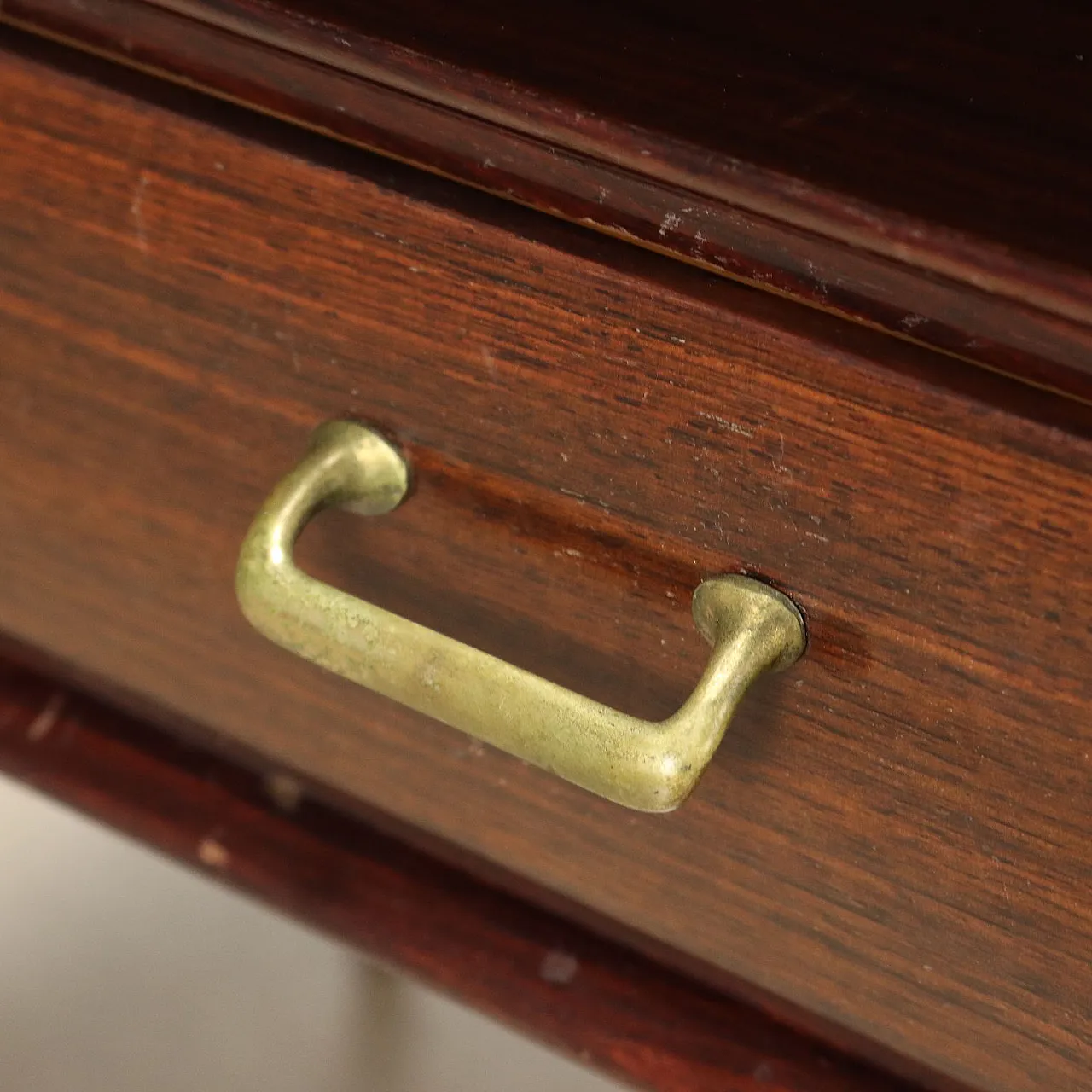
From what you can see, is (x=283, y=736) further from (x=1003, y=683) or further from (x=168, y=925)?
(x=168, y=925)

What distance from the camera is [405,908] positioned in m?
0.38

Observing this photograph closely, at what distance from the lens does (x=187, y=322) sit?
287 millimetres

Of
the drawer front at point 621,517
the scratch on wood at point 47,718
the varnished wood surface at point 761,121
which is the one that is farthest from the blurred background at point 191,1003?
the varnished wood surface at point 761,121

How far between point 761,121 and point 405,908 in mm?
239

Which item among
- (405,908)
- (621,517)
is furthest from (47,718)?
(621,517)

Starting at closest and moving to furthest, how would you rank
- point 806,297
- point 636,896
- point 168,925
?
point 806,297 < point 636,896 < point 168,925

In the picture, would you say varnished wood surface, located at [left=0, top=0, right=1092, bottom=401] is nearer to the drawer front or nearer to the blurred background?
the drawer front

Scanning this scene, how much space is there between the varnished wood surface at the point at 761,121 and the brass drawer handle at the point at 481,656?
59 millimetres

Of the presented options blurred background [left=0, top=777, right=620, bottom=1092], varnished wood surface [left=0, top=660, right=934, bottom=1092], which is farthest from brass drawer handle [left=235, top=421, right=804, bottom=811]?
blurred background [left=0, top=777, right=620, bottom=1092]

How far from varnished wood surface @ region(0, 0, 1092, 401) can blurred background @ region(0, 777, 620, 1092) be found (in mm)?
466

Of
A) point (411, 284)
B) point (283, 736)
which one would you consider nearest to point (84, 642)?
point (283, 736)

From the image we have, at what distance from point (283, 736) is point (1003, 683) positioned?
0.19 metres

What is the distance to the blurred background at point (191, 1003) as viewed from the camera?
2.14 ft

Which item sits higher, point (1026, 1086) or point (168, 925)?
point (168, 925)
